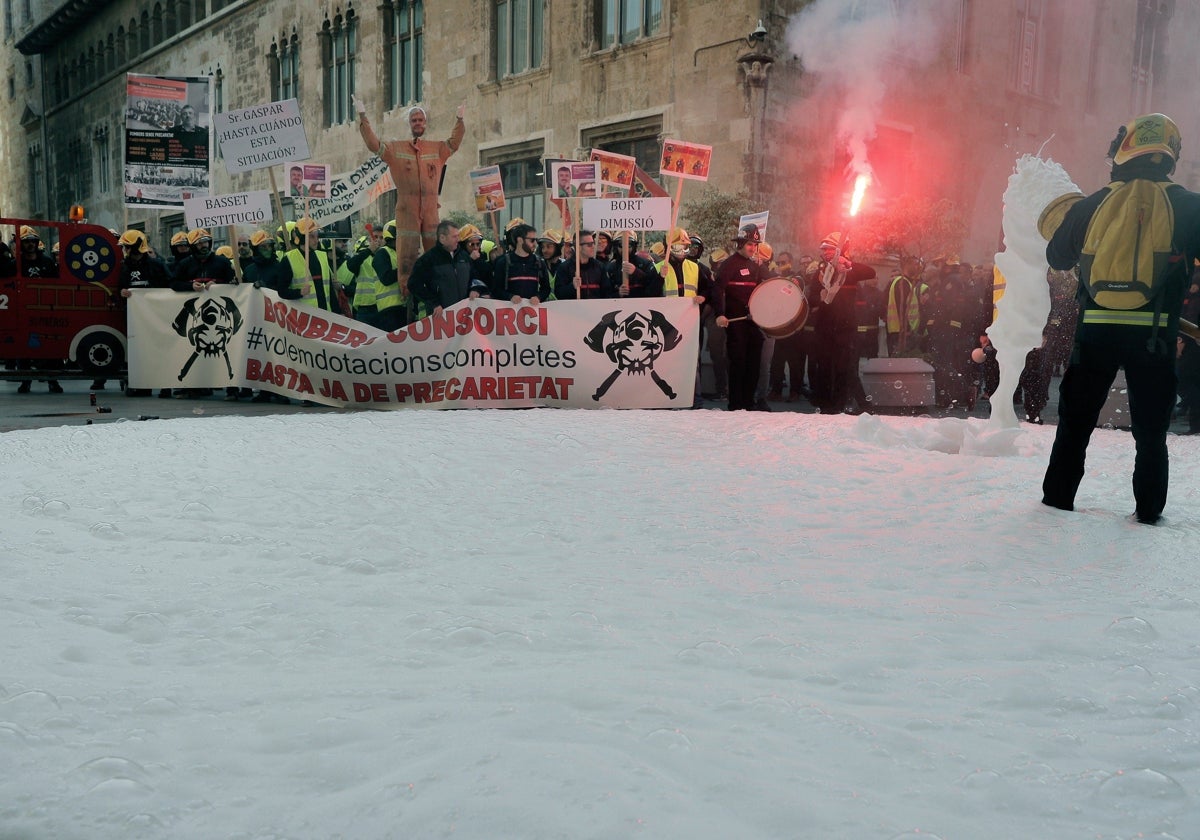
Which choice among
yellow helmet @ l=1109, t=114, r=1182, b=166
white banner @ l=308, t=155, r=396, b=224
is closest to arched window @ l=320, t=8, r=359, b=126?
white banner @ l=308, t=155, r=396, b=224

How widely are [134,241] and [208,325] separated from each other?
2606 millimetres

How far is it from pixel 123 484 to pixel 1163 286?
213 inches

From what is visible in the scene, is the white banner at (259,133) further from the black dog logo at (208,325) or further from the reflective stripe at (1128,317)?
the reflective stripe at (1128,317)

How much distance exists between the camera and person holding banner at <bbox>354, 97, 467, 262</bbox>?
40.9ft

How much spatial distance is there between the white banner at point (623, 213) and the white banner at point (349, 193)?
4789 mm

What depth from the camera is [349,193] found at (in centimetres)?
1452

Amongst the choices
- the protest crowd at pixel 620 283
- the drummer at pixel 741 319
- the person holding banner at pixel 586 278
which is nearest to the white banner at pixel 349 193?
the protest crowd at pixel 620 283

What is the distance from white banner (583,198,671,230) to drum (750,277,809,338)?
1.26 metres

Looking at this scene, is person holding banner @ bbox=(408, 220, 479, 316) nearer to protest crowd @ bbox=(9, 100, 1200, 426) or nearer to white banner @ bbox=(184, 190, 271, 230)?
protest crowd @ bbox=(9, 100, 1200, 426)

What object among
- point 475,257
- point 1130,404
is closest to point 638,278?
point 475,257

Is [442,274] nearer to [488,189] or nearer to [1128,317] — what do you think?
[488,189]

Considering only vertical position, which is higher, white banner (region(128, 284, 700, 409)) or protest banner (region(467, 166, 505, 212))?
protest banner (region(467, 166, 505, 212))

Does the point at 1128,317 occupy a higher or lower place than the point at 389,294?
lower

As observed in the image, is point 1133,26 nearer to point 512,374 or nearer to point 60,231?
point 512,374
